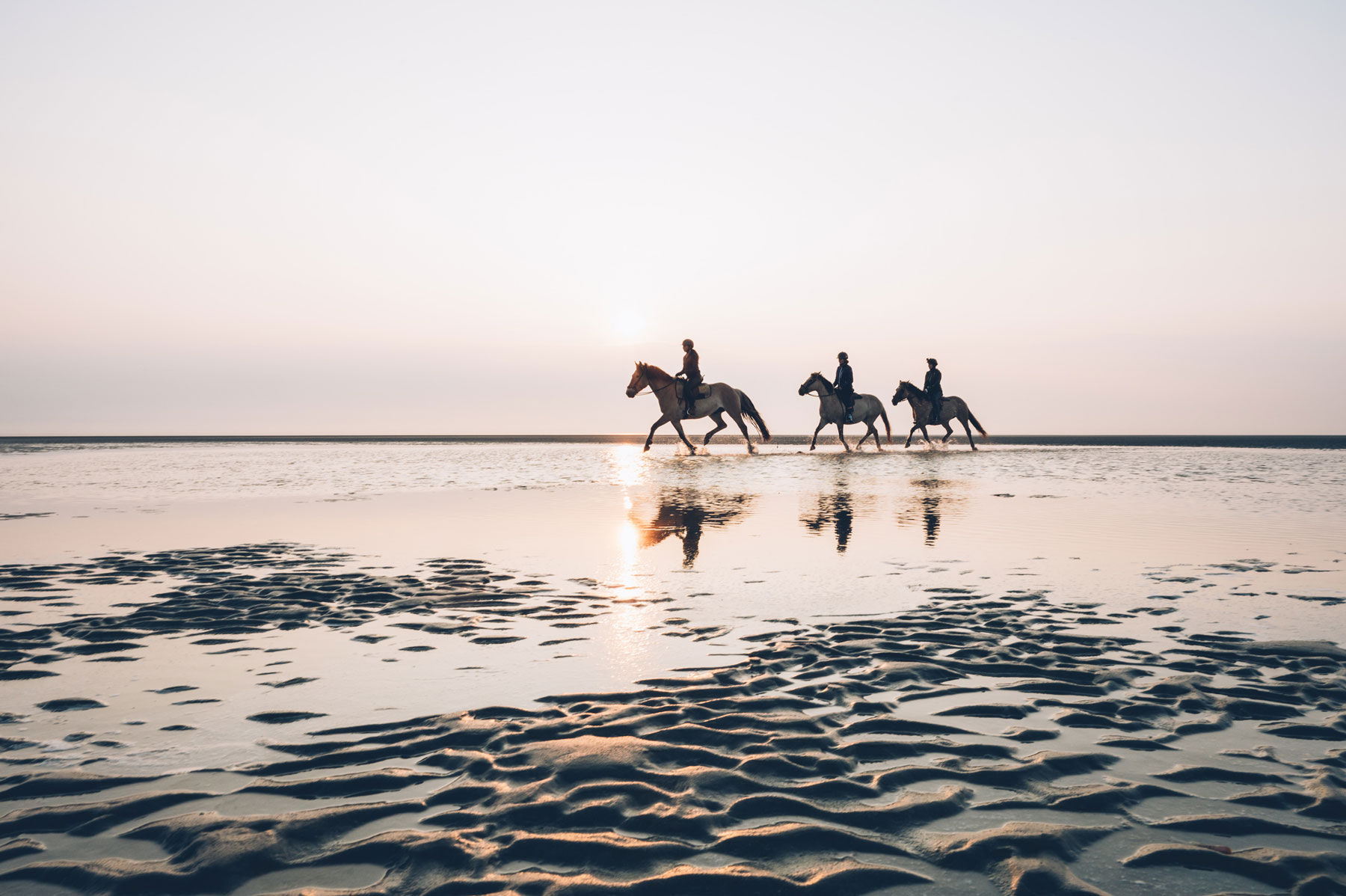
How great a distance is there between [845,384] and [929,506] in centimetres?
1746

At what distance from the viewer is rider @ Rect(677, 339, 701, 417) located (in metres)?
28.4

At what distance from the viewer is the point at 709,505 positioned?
1396cm

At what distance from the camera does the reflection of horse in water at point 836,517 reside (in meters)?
10.3

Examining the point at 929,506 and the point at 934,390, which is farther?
the point at 934,390

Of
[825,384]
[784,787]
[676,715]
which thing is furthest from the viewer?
[825,384]

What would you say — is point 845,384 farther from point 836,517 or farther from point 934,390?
point 836,517

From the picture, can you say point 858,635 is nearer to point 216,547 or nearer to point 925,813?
point 925,813

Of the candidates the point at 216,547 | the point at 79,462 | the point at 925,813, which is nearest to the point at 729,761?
the point at 925,813

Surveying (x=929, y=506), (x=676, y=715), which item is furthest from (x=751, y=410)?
(x=676, y=715)

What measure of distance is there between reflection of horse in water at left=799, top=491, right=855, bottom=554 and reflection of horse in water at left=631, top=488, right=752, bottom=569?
45.6 inches

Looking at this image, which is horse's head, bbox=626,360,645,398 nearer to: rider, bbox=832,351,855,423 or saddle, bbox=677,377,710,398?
saddle, bbox=677,377,710,398

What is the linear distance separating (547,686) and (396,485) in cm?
1543

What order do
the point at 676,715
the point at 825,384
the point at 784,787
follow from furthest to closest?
the point at 825,384, the point at 676,715, the point at 784,787

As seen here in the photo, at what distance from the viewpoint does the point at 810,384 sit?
3067cm
